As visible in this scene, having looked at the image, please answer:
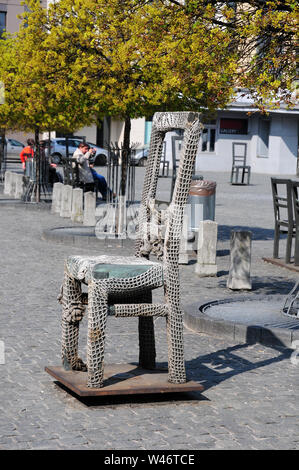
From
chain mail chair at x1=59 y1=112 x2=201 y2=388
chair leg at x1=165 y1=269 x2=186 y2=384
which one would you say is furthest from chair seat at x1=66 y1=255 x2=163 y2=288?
chair leg at x1=165 y1=269 x2=186 y2=384

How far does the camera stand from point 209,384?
6.81 m

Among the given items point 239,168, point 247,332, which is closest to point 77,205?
point 247,332

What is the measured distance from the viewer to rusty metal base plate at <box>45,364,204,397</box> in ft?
19.9

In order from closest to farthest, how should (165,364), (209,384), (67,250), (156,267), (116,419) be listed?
1. (116,419)
2. (156,267)
3. (209,384)
4. (165,364)
5. (67,250)

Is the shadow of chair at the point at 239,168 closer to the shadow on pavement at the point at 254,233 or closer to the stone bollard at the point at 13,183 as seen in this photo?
the stone bollard at the point at 13,183

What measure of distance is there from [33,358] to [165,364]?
39.9 inches

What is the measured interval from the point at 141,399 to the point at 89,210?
12.9m

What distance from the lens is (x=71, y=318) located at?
654cm

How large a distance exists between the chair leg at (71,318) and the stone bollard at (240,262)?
4.78m

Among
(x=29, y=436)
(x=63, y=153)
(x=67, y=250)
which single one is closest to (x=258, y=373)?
(x=29, y=436)

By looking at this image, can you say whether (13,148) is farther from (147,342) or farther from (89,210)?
(147,342)

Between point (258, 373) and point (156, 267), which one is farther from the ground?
point (156, 267)

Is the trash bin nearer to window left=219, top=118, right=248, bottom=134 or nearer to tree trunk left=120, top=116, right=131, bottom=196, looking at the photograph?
tree trunk left=120, top=116, right=131, bottom=196

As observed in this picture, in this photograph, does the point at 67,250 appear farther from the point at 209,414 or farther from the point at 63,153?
the point at 63,153
